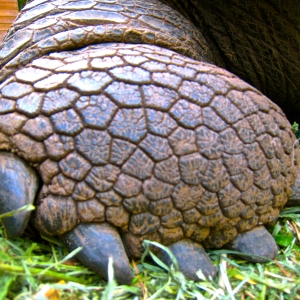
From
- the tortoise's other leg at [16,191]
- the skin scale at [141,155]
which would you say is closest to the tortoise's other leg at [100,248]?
the skin scale at [141,155]

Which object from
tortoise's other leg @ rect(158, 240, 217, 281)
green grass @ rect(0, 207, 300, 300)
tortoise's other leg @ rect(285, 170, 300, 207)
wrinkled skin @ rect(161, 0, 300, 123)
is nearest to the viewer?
green grass @ rect(0, 207, 300, 300)

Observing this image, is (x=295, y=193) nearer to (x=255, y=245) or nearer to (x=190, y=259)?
(x=255, y=245)

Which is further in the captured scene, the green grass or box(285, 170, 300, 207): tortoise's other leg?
box(285, 170, 300, 207): tortoise's other leg

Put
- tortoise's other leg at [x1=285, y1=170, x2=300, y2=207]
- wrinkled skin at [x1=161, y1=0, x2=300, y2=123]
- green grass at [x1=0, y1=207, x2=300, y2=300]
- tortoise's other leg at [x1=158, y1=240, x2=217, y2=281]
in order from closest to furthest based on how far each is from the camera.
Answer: green grass at [x1=0, y1=207, x2=300, y2=300], tortoise's other leg at [x1=158, y1=240, x2=217, y2=281], tortoise's other leg at [x1=285, y1=170, x2=300, y2=207], wrinkled skin at [x1=161, y1=0, x2=300, y2=123]

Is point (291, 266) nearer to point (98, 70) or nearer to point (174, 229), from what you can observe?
point (174, 229)

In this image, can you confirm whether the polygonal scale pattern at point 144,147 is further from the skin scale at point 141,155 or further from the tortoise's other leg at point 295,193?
the tortoise's other leg at point 295,193

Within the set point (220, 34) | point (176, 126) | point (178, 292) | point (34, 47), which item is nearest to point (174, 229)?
point (178, 292)

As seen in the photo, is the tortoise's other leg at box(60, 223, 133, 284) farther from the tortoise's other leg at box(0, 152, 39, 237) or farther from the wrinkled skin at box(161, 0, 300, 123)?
the wrinkled skin at box(161, 0, 300, 123)

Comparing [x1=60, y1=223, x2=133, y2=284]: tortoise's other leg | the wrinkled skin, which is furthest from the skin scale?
the wrinkled skin

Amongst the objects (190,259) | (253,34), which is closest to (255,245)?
(190,259)
